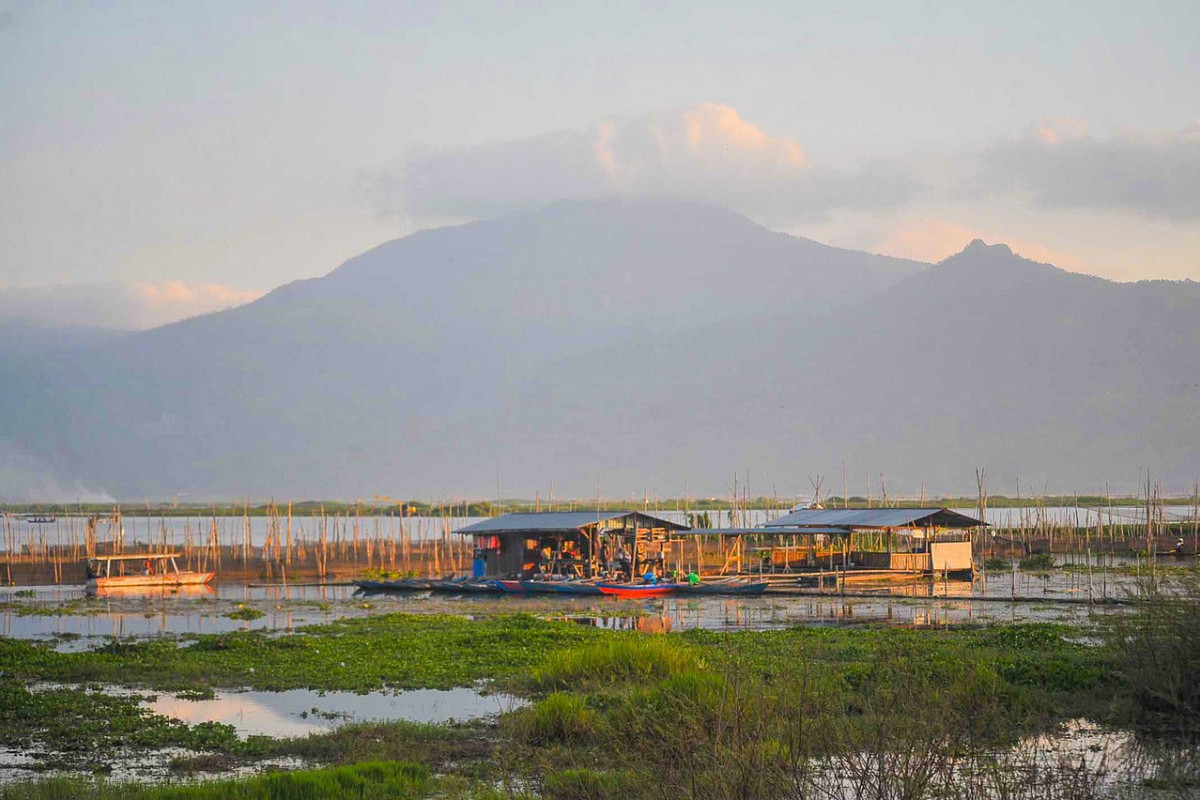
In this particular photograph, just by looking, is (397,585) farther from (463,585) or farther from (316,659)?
(316,659)

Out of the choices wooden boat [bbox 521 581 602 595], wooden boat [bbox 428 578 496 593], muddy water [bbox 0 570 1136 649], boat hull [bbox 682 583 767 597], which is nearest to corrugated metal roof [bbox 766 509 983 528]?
muddy water [bbox 0 570 1136 649]

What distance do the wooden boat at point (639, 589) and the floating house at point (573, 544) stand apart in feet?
13.8

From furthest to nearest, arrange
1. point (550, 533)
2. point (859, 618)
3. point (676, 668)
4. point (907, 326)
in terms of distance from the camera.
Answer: point (907, 326)
point (550, 533)
point (859, 618)
point (676, 668)

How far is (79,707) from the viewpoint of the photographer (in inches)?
655

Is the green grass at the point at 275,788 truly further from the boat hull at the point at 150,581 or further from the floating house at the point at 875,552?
the boat hull at the point at 150,581

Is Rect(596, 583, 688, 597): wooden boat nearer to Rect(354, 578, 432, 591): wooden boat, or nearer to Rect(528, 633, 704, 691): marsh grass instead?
Rect(354, 578, 432, 591): wooden boat

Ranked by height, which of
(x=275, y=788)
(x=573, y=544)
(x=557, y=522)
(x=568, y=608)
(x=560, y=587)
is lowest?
(x=568, y=608)

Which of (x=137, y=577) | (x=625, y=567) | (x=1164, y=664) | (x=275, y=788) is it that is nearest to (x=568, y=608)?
(x=625, y=567)

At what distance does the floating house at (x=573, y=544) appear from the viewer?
44.2 meters

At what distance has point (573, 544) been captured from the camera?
4584cm

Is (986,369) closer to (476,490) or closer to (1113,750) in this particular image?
(476,490)

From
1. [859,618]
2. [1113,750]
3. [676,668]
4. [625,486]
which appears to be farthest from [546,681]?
[625,486]

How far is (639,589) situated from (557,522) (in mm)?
7282

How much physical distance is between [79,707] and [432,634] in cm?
1026
